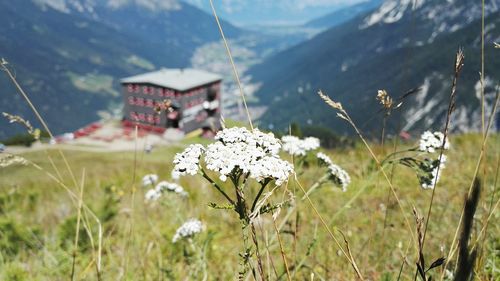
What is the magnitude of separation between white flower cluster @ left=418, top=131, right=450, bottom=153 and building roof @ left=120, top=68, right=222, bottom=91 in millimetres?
120085

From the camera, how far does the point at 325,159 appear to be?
3645 millimetres

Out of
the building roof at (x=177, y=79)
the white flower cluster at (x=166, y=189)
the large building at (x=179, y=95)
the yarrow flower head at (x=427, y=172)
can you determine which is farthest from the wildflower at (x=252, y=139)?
the building roof at (x=177, y=79)

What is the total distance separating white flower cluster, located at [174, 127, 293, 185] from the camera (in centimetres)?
176

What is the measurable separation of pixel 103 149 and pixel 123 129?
876 inches

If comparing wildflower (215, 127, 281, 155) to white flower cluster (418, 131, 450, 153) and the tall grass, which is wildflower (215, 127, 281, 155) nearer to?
the tall grass

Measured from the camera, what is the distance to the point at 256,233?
5008mm

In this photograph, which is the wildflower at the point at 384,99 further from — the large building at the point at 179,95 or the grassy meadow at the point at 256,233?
the large building at the point at 179,95

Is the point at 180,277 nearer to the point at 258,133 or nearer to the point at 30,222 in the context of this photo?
the point at 258,133

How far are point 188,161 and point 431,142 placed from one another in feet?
6.83

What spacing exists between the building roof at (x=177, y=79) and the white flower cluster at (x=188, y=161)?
121 m

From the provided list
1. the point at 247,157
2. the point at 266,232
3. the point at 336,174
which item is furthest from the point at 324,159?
the point at 247,157

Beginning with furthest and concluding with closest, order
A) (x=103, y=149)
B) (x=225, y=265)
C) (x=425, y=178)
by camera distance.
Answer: (x=103, y=149) → (x=225, y=265) → (x=425, y=178)

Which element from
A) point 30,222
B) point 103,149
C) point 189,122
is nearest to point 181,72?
point 189,122

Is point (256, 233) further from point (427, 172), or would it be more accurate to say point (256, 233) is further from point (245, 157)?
point (245, 157)
